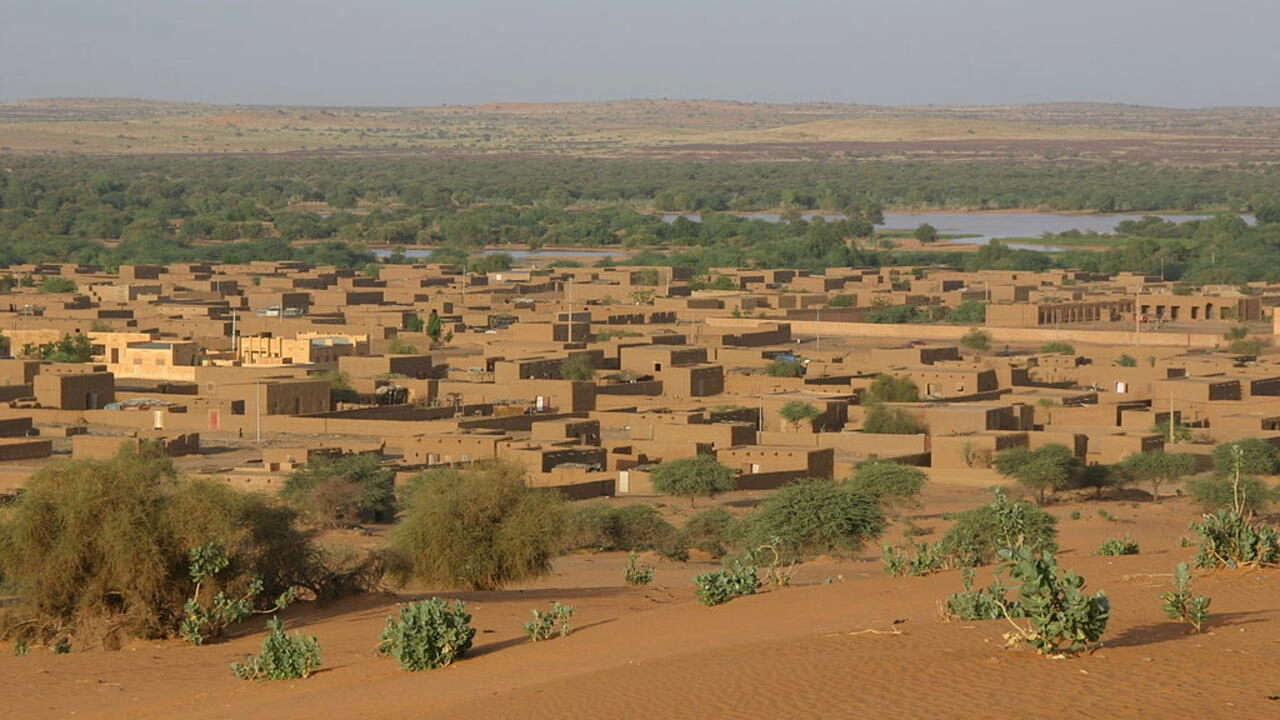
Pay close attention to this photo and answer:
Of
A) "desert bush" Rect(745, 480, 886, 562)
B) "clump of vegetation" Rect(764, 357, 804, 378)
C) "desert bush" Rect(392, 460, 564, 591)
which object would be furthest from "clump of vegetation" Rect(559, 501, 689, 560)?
"clump of vegetation" Rect(764, 357, 804, 378)

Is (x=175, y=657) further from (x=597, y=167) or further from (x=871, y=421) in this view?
(x=597, y=167)

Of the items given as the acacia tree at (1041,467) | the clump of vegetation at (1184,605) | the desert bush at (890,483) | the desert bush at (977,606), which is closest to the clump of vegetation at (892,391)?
the acacia tree at (1041,467)

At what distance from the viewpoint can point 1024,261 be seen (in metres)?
82.6

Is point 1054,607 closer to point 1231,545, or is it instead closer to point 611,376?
point 1231,545

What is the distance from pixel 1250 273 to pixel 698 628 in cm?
6855

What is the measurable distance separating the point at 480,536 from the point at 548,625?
182 inches

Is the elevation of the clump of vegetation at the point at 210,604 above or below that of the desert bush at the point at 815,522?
above

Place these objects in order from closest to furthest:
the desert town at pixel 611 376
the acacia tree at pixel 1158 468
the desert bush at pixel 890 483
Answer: the desert bush at pixel 890 483 < the acacia tree at pixel 1158 468 < the desert town at pixel 611 376

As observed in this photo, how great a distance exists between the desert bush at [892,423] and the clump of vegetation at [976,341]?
17.4 meters

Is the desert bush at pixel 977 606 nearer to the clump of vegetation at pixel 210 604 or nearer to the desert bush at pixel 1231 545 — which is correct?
the desert bush at pixel 1231 545

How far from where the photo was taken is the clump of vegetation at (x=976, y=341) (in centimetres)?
5362

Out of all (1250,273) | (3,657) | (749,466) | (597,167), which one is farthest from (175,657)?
(597,167)

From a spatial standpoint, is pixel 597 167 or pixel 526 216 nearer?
pixel 526 216

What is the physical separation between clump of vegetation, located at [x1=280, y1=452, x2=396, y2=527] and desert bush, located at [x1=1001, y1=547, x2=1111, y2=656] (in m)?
15.7
